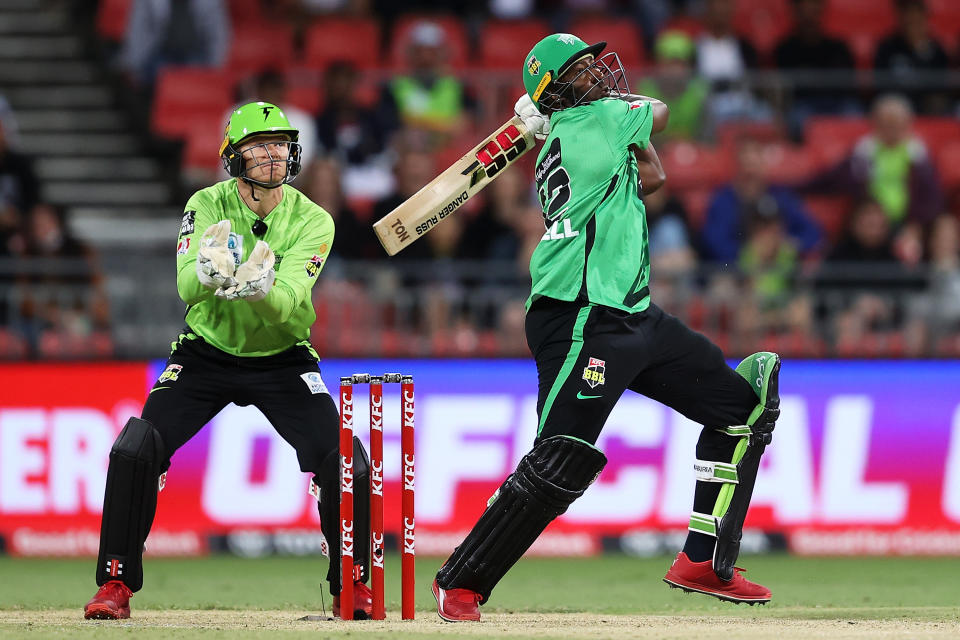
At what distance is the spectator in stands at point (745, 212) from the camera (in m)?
12.9

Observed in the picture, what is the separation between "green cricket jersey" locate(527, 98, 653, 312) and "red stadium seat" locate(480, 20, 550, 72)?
8729mm

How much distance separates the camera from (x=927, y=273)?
11.8m

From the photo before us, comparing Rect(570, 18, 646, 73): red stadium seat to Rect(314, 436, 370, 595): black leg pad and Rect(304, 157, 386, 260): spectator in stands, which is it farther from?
Rect(314, 436, 370, 595): black leg pad

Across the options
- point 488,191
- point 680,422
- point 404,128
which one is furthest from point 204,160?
point 680,422

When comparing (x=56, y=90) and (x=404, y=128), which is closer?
(x=404, y=128)

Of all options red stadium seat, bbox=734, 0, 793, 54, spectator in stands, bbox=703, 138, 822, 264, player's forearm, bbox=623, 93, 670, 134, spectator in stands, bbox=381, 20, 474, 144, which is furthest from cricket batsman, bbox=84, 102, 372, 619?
red stadium seat, bbox=734, 0, 793, 54

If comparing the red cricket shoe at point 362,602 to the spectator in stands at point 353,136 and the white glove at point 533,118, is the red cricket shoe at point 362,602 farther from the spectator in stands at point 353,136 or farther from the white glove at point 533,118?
the spectator in stands at point 353,136

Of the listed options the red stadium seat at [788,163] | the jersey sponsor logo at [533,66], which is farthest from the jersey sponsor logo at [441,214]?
the red stadium seat at [788,163]

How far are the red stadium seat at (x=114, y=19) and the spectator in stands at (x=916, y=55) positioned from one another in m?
7.70

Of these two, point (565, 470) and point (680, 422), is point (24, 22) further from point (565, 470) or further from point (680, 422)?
point (565, 470)

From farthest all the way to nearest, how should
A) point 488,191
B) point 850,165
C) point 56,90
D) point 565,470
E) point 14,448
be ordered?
point 56,90, point 850,165, point 488,191, point 14,448, point 565,470

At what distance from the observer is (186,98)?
15.2 metres

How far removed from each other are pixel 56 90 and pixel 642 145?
1083cm

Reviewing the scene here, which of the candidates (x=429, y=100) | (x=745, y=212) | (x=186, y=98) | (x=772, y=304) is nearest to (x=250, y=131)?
(x=772, y=304)
